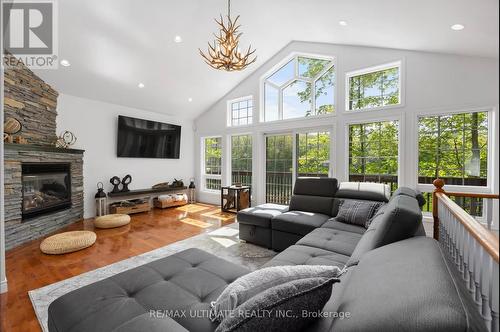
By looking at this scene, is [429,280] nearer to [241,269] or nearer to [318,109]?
[241,269]

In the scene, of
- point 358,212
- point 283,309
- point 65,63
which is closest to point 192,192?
point 65,63

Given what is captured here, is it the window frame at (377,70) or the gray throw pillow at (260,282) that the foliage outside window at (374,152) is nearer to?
the window frame at (377,70)

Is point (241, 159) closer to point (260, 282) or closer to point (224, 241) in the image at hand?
point (224, 241)

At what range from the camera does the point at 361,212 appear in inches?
107

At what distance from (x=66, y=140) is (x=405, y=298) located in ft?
17.9

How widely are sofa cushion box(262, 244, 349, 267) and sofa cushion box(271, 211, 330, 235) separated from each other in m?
0.68

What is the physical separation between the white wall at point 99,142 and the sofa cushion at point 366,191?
15.0 ft

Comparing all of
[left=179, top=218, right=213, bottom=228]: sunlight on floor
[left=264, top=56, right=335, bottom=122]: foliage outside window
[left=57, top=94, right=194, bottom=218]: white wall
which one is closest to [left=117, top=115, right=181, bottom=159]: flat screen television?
[left=57, top=94, right=194, bottom=218]: white wall

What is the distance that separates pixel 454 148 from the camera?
346 cm

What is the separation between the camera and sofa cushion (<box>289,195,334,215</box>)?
3197 millimetres

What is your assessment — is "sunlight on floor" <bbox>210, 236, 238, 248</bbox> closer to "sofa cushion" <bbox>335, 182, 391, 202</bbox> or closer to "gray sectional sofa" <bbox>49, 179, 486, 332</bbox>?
"gray sectional sofa" <bbox>49, 179, 486, 332</bbox>

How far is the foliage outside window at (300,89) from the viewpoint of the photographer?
4.59 m

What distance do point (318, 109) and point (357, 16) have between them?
1.78m

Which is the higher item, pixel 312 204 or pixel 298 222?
pixel 312 204
